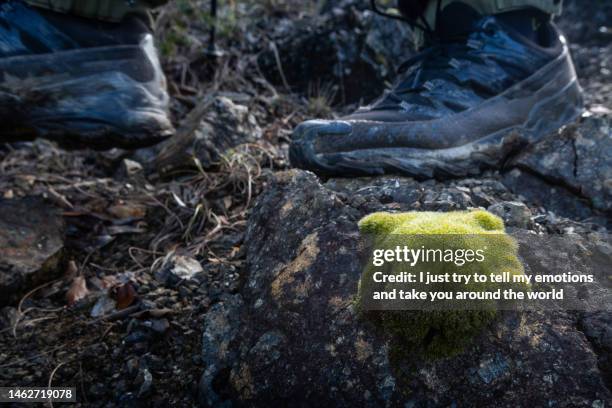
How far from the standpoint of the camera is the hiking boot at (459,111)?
198cm

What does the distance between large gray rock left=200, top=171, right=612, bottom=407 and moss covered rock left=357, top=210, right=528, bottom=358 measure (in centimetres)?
3

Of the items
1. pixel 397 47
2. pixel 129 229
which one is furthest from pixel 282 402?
pixel 397 47

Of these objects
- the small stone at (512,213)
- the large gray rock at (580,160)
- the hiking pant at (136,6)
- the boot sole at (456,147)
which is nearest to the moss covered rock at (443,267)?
the small stone at (512,213)

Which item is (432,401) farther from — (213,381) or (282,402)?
(213,381)

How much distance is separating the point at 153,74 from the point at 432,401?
1.77m

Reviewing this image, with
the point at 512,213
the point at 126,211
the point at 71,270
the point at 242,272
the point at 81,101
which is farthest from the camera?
the point at 126,211

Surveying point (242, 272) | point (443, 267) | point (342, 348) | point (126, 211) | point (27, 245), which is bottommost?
point (126, 211)

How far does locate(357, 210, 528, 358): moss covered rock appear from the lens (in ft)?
4.12

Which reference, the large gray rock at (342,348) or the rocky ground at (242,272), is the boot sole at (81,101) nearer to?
the rocky ground at (242,272)

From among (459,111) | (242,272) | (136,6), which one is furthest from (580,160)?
(136,6)

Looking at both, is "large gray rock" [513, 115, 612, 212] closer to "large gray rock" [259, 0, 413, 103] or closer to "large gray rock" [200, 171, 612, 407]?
"large gray rock" [200, 171, 612, 407]

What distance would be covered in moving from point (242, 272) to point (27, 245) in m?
0.84

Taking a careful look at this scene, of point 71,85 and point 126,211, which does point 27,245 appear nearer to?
point 126,211

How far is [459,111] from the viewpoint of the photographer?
2082 millimetres
